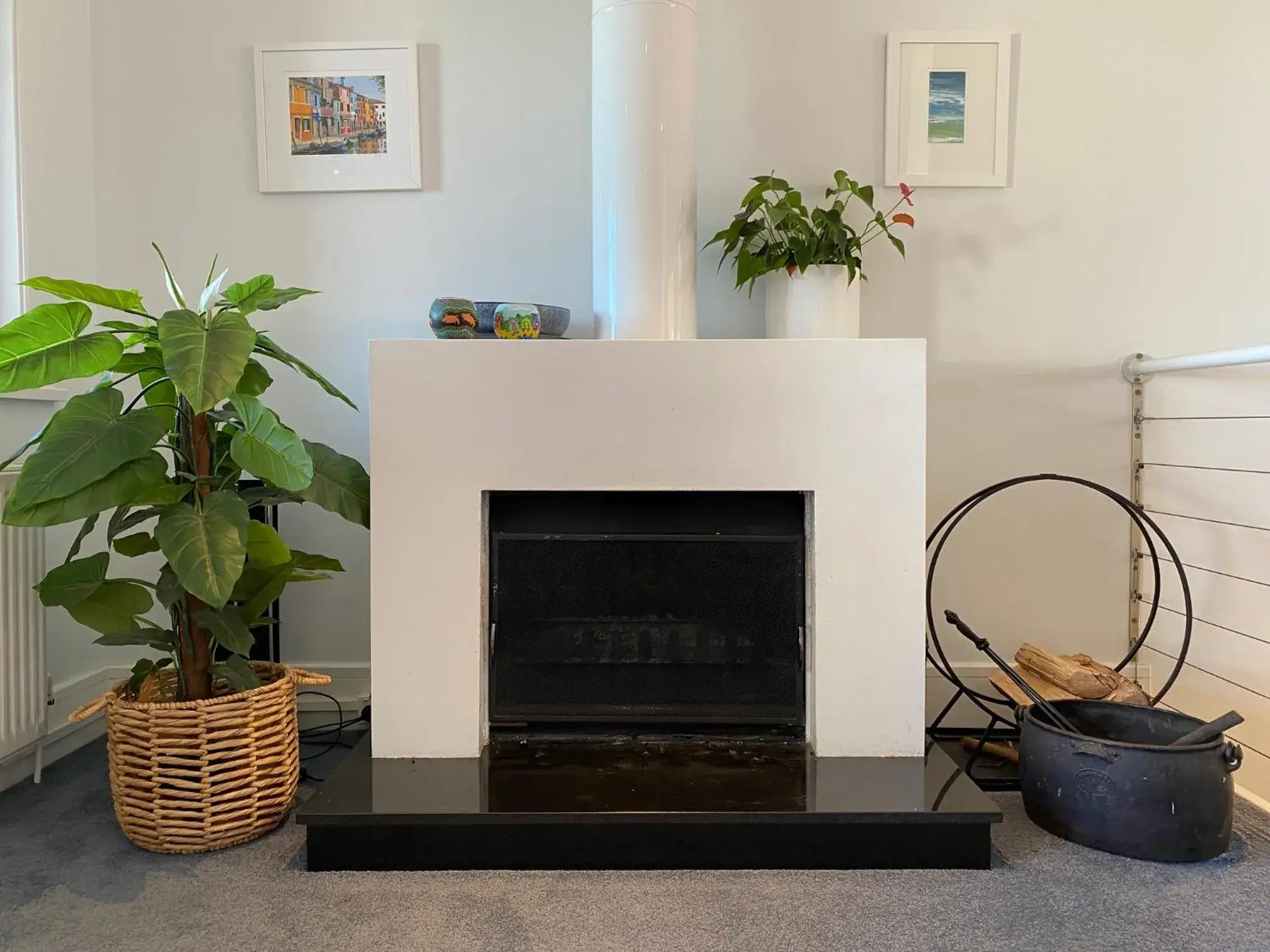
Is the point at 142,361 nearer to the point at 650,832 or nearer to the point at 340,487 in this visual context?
the point at 340,487

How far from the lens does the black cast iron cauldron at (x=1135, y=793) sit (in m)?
1.46

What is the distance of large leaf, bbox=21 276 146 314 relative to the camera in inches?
56.2

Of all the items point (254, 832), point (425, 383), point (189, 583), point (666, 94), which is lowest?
point (254, 832)

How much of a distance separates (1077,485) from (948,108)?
99cm

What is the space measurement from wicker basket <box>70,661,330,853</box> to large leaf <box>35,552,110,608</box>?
0.20 metres

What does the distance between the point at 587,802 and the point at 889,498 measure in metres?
0.81

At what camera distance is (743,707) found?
1788 mm

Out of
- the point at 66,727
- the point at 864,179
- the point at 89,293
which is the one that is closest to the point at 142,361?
the point at 89,293

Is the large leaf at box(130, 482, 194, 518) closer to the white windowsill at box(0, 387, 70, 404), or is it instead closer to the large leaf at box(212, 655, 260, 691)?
the large leaf at box(212, 655, 260, 691)

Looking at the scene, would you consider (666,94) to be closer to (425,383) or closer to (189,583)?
(425,383)

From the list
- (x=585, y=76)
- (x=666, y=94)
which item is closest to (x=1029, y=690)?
(x=666, y=94)

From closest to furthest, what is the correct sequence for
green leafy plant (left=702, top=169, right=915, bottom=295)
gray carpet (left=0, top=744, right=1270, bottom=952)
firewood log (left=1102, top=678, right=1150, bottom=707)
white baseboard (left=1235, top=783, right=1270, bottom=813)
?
gray carpet (left=0, top=744, right=1270, bottom=952), white baseboard (left=1235, top=783, right=1270, bottom=813), firewood log (left=1102, top=678, right=1150, bottom=707), green leafy plant (left=702, top=169, right=915, bottom=295)

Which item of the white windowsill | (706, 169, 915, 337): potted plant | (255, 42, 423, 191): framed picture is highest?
(255, 42, 423, 191): framed picture

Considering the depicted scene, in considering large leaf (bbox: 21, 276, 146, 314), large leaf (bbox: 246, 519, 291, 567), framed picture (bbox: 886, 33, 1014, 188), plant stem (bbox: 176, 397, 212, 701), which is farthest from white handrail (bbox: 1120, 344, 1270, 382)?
large leaf (bbox: 21, 276, 146, 314)
